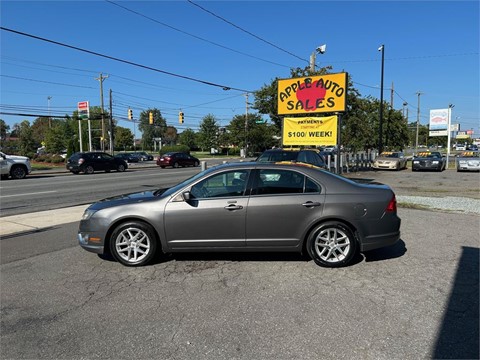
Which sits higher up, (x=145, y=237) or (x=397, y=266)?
(x=145, y=237)

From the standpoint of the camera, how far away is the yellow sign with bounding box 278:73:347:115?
15.2 meters

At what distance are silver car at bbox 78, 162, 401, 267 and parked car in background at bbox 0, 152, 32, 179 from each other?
19.6 m

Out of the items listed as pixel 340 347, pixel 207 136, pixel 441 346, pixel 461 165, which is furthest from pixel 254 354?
pixel 207 136

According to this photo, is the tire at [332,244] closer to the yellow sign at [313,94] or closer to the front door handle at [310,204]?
the front door handle at [310,204]

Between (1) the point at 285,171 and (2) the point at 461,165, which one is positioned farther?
(2) the point at 461,165

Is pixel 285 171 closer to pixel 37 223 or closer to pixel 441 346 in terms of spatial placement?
pixel 441 346

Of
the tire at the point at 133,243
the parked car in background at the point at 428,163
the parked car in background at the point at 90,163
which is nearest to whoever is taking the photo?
the tire at the point at 133,243

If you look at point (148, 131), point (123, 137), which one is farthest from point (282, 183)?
point (148, 131)

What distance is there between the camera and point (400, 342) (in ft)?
10.4

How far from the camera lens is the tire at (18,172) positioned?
→ 21747mm

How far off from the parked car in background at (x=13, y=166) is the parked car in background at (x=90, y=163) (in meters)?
4.58

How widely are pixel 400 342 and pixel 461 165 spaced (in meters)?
25.3

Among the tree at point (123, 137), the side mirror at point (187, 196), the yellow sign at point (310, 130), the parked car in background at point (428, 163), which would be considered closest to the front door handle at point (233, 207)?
the side mirror at point (187, 196)

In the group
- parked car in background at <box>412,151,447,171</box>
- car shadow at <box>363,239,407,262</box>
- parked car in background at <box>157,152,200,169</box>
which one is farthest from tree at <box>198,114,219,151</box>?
car shadow at <box>363,239,407,262</box>
